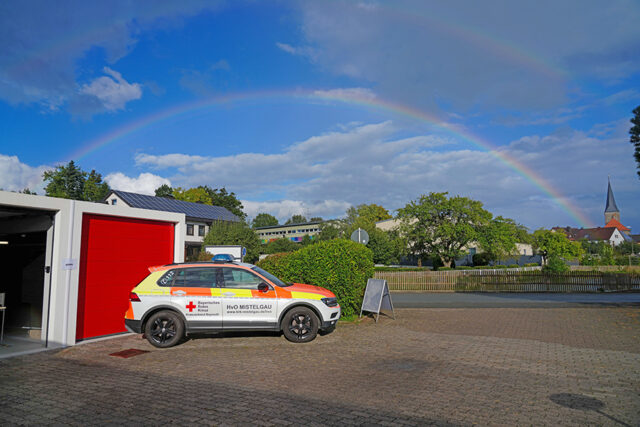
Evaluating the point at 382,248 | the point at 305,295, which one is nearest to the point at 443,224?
the point at 382,248

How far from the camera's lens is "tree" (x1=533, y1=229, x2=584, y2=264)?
57500 mm

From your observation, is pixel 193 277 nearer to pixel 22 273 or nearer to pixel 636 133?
pixel 22 273

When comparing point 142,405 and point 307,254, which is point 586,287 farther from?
point 142,405

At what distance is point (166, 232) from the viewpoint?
1172 cm

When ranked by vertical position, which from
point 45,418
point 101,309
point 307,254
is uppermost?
point 307,254

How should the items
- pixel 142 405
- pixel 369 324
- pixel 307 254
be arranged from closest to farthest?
pixel 142 405 < pixel 369 324 < pixel 307 254

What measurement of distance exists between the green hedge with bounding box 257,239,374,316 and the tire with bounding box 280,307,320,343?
3.29 meters

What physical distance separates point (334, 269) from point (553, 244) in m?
53.8

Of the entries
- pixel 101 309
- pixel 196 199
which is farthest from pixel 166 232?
pixel 196 199

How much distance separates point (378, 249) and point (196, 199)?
43.1 m

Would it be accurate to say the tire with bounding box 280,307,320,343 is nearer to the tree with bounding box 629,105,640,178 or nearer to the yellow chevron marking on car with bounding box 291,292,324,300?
the yellow chevron marking on car with bounding box 291,292,324,300

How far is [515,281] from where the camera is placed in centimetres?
2512

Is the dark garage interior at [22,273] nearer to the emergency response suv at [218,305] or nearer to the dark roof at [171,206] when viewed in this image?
the emergency response suv at [218,305]

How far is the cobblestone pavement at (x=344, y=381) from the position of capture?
5051mm
